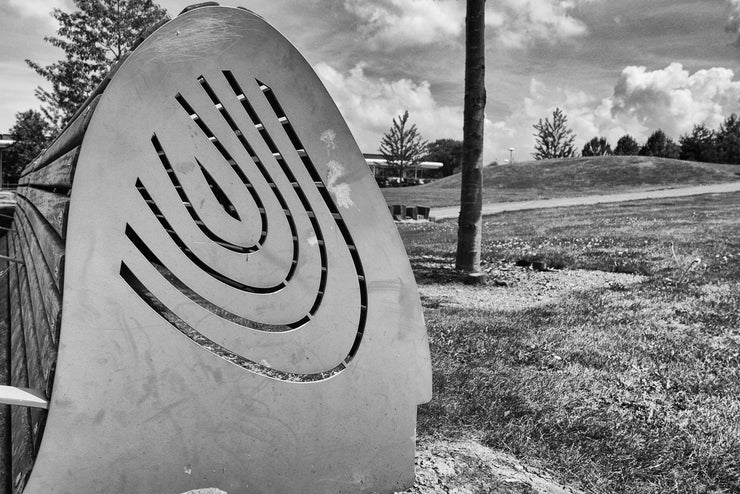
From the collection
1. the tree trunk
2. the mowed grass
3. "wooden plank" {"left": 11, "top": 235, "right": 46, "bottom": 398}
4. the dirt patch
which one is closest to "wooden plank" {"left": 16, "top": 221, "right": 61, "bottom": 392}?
"wooden plank" {"left": 11, "top": 235, "right": 46, "bottom": 398}

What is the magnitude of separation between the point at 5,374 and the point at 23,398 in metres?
1.32

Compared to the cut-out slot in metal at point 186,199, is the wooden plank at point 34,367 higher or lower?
lower

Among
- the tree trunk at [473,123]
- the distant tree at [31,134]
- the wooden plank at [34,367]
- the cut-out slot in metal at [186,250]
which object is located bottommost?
the wooden plank at [34,367]

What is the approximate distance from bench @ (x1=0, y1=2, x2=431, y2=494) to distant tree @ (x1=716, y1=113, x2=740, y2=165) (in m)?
53.4

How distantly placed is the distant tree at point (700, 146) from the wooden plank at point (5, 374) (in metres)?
53.4

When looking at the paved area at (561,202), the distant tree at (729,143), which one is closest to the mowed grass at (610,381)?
the paved area at (561,202)

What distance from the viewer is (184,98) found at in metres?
1.47

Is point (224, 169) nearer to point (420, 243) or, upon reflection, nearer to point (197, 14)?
point (197, 14)

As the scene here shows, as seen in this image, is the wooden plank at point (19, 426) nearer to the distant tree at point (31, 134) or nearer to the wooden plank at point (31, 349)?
the wooden plank at point (31, 349)

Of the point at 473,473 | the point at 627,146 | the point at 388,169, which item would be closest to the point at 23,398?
the point at 473,473

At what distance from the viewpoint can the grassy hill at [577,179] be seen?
30.0 m

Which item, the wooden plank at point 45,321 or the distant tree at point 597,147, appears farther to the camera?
the distant tree at point 597,147

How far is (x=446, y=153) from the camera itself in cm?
7831

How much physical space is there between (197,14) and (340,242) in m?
0.72
